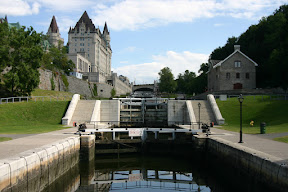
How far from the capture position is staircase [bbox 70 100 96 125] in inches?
1211

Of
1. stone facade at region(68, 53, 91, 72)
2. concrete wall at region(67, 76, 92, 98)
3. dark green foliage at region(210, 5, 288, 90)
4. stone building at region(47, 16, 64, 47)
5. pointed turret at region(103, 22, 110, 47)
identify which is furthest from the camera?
pointed turret at region(103, 22, 110, 47)

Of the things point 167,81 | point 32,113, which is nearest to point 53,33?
point 167,81

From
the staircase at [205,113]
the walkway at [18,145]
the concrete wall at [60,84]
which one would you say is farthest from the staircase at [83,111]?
the concrete wall at [60,84]

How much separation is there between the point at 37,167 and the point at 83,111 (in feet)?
73.3

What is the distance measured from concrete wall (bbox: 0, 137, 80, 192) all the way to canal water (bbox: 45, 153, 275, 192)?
0.49 metres

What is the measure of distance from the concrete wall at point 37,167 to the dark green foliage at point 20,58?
25.6 metres

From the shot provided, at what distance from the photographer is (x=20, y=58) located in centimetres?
3831

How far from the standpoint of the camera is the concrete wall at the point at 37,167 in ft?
28.0

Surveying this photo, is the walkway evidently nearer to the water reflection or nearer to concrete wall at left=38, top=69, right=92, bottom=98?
the water reflection

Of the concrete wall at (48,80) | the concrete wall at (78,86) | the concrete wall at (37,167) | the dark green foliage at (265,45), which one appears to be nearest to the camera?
the concrete wall at (37,167)

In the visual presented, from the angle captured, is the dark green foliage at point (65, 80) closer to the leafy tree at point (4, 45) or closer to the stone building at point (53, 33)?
the leafy tree at point (4, 45)

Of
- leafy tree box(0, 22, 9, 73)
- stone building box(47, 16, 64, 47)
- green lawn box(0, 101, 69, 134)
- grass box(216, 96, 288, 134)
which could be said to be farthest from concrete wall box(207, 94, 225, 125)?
stone building box(47, 16, 64, 47)

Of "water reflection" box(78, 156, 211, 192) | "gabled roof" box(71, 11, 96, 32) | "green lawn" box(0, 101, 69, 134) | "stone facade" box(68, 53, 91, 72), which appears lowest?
"water reflection" box(78, 156, 211, 192)

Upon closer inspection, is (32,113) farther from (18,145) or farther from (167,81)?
(167,81)
